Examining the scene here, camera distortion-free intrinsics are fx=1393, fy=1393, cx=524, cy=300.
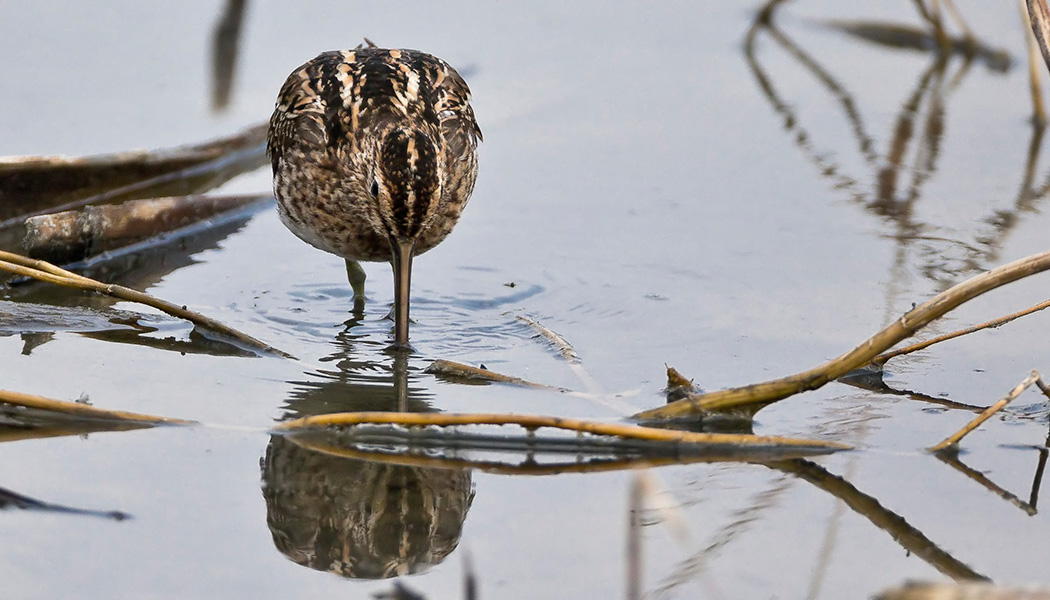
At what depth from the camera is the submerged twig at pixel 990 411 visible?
4184mm

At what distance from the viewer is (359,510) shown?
3959mm

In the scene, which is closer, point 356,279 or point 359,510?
point 359,510

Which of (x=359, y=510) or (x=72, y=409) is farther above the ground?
(x=72, y=409)

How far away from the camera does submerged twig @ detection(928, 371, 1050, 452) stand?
4184mm

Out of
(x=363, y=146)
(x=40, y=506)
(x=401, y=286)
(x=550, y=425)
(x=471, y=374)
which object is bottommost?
(x=40, y=506)

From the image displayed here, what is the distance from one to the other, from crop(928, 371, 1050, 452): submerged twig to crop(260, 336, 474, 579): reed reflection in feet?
4.94

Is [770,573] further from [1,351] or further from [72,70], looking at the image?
[72,70]

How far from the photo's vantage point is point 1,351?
5125mm

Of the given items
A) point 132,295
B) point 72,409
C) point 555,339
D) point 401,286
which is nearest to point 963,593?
point 72,409

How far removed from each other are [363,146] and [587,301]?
1.19m

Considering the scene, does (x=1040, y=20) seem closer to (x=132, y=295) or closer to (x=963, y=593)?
(x=963, y=593)

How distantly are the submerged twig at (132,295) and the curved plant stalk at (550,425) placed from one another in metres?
0.92

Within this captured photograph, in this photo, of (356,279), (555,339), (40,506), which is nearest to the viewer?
(40,506)

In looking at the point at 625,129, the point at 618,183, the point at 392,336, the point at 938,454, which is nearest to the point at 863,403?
the point at 938,454
